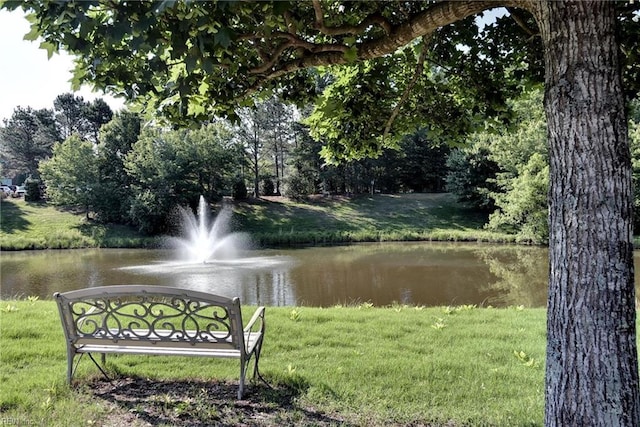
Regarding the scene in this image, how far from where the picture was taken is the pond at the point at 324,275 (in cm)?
1109

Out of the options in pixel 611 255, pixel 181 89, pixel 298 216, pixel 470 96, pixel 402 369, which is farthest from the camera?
pixel 298 216

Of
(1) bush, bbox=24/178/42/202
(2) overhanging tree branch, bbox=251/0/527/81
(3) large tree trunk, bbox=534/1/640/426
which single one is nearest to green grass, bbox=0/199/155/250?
(1) bush, bbox=24/178/42/202

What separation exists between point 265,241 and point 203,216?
22.8ft

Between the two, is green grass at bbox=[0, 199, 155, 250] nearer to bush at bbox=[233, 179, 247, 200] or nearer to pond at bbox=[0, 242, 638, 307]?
pond at bbox=[0, 242, 638, 307]

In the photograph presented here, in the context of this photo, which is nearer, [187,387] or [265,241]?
[187,387]

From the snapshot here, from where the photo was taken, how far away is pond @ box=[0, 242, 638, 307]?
36.4 feet

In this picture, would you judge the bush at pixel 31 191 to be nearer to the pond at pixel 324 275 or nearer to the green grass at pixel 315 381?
the pond at pixel 324 275

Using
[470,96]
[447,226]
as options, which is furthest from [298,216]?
[470,96]

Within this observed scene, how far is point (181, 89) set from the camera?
262 centimetres

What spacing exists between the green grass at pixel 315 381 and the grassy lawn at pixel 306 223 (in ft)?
64.0

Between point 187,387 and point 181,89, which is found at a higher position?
point 181,89

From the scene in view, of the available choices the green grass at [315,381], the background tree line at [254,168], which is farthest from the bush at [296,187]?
the green grass at [315,381]

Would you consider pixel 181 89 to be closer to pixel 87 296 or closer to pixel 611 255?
pixel 87 296

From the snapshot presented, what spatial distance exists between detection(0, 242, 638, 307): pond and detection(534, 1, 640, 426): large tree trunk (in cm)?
→ 808
